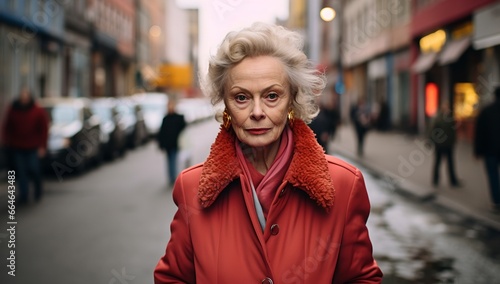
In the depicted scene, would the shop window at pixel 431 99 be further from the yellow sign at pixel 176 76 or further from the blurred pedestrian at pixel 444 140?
the yellow sign at pixel 176 76

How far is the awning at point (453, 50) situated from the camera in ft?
79.3

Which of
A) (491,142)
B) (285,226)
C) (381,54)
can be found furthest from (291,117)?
(381,54)

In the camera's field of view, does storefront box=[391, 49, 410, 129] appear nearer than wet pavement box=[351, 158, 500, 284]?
No

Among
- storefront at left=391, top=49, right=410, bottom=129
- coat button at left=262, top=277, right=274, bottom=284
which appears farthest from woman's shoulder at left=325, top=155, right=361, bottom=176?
storefront at left=391, top=49, right=410, bottom=129

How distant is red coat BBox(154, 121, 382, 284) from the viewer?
2350 millimetres

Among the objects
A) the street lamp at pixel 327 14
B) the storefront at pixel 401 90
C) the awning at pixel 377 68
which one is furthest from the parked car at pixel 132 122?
the awning at pixel 377 68

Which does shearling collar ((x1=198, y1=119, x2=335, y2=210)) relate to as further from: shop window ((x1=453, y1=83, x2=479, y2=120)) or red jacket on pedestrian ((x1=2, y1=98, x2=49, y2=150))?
shop window ((x1=453, y1=83, x2=479, y2=120))

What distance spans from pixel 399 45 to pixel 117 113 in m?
16.3

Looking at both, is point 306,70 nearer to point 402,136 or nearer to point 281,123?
point 281,123

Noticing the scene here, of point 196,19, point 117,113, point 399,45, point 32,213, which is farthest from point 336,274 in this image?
point 196,19

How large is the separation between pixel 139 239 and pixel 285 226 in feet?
22.7

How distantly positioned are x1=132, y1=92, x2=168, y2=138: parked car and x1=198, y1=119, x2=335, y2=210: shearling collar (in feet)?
95.1

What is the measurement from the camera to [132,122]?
27344 millimetres

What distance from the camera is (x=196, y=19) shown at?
164375mm
